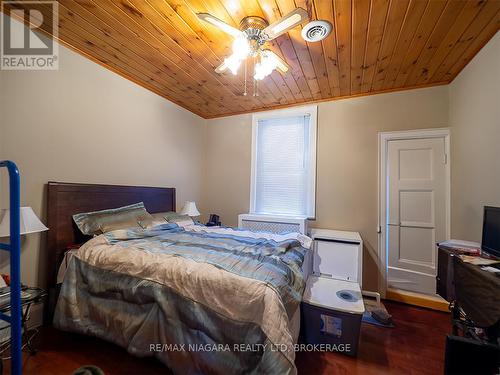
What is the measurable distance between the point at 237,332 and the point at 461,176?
9.05 ft

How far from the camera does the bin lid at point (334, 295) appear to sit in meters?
1.73

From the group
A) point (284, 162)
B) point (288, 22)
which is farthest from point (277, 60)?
point (284, 162)

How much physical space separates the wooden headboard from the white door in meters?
3.39

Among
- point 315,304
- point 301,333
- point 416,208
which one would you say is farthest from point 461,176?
point 301,333

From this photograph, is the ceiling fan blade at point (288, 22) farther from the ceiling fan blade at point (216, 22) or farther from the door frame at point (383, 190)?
the door frame at point (383, 190)

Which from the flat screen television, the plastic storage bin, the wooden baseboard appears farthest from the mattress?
the wooden baseboard

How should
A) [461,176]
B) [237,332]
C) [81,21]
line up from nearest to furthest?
[237,332]
[81,21]
[461,176]

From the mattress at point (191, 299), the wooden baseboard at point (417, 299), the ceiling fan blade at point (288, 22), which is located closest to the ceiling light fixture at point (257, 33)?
the ceiling fan blade at point (288, 22)

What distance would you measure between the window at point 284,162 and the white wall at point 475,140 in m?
1.58

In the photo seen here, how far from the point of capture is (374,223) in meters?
2.85

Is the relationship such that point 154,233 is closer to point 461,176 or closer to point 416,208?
point 416,208

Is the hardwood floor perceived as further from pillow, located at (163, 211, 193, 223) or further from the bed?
pillow, located at (163, 211, 193, 223)

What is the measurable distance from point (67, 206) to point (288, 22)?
8.03 feet

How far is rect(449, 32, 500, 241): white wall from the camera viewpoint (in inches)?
69.7
